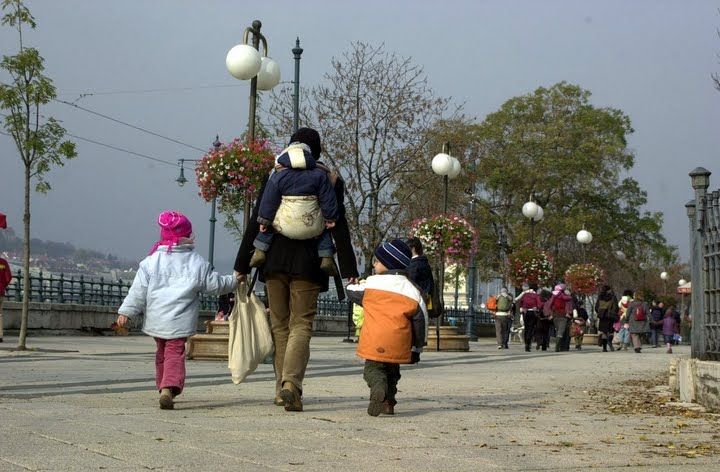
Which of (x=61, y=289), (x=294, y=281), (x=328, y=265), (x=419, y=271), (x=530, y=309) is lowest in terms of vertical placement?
(x=294, y=281)

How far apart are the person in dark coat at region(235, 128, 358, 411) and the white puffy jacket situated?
0.38 meters

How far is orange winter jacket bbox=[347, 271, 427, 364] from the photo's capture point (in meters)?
8.99

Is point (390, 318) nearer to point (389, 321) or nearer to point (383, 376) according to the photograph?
point (389, 321)

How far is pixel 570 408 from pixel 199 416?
3.54 metres

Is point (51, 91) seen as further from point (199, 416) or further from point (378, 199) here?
point (378, 199)

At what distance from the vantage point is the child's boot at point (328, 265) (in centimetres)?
875

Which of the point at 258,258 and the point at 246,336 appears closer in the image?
the point at 258,258

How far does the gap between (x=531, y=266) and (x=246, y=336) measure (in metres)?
34.8

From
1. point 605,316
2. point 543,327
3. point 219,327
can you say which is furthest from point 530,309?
point 219,327

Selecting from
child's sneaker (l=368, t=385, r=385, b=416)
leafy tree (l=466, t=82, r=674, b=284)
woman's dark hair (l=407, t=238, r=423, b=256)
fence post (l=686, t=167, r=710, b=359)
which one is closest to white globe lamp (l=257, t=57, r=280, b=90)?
woman's dark hair (l=407, t=238, r=423, b=256)

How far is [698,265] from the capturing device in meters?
11.6

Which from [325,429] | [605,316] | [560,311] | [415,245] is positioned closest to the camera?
[325,429]

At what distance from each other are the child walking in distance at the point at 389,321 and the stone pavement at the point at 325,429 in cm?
32

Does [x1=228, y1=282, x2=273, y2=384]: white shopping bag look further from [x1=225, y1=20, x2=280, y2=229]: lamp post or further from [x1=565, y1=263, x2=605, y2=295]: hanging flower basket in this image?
[x1=565, y1=263, x2=605, y2=295]: hanging flower basket
